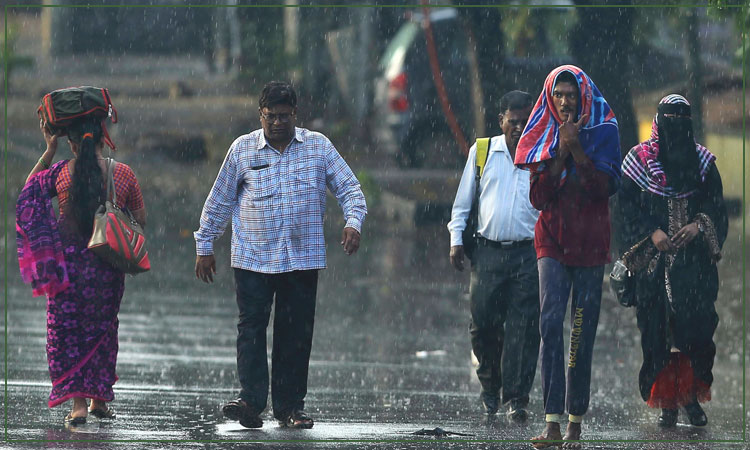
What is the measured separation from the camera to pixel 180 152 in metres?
25.7

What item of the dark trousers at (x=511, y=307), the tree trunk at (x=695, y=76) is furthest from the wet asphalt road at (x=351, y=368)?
the tree trunk at (x=695, y=76)

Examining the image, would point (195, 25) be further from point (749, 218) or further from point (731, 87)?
point (749, 218)

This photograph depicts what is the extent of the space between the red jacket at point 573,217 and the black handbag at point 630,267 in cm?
95

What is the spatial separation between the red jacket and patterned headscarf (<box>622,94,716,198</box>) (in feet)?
3.00

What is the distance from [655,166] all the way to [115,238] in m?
2.92

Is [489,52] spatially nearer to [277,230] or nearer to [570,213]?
[277,230]

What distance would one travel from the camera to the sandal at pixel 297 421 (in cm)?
782

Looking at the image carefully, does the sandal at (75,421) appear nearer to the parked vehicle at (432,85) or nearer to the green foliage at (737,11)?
the green foliage at (737,11)

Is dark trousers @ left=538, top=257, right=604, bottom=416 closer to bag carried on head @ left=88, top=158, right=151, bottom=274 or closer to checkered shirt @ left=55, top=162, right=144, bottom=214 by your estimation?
bag carried on head @ left=88, top=158, right=151, bottom=274

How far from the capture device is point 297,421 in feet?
25.7

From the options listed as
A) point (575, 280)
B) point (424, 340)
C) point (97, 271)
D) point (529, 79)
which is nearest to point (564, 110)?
point (575, 280)

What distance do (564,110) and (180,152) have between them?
19.1 meters

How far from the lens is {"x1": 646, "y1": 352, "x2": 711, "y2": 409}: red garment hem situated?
27.6 ft

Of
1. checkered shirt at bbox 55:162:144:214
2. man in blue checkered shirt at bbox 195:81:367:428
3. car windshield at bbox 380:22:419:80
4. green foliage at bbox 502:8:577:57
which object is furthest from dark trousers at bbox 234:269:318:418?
green foliage at bbox 502:8:577:57
